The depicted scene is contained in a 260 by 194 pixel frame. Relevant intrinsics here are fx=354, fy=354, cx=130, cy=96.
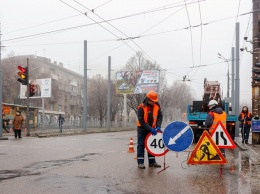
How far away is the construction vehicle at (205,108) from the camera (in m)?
16.9

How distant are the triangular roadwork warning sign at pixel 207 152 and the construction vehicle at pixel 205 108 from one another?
9.11 metres

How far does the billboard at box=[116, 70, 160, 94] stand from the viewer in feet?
143

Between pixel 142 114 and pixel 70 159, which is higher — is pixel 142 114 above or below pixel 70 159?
above

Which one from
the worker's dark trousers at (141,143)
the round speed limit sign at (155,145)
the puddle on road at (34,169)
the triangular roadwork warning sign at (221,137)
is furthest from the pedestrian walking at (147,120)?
the puddle on road at (34,169)

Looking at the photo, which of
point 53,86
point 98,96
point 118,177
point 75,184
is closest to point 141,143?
point 118,177

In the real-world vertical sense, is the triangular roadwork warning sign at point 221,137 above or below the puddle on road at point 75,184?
above

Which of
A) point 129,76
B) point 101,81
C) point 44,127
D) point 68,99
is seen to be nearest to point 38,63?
point 101,81

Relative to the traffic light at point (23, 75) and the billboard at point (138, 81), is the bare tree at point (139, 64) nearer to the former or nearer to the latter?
the billboard at point (138, 81)

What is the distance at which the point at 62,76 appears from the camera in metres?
86.9

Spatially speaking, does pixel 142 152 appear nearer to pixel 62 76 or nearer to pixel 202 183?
pixel 202 183

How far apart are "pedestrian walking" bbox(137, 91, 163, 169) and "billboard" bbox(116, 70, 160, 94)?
114ft

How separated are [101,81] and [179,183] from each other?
61.2 m

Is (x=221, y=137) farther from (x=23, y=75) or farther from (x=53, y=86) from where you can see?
(x=53, y=86)

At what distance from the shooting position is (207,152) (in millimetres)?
7598
